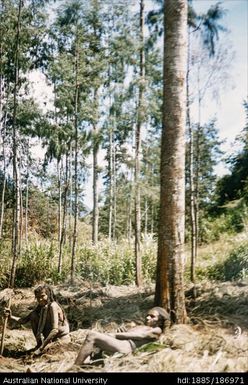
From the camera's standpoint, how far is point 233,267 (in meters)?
7.93

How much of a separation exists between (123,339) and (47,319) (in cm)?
142

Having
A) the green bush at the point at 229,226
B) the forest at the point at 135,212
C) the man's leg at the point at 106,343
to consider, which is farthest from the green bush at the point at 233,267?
the green bush at the point at 229,226

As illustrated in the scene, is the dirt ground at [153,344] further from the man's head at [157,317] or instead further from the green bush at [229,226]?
the green bush at [229,226]

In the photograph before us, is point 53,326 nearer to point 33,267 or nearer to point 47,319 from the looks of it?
point 47,319

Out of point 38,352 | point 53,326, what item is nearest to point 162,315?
point 53,326

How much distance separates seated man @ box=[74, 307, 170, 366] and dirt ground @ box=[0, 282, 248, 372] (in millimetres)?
83

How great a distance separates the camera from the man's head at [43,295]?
5258 mm

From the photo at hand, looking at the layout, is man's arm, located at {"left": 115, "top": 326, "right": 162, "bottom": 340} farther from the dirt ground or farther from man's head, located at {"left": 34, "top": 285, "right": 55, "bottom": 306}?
man's head, located at {"left": 34, "top": 285, "right": 55, "bottom": 306}

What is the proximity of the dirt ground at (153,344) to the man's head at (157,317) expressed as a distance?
11cm

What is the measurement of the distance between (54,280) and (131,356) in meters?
6.55

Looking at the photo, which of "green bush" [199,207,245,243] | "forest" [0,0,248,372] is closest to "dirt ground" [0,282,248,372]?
"forest" [0,0,248,372]

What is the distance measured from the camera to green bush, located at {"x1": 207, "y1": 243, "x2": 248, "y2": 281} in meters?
7.60

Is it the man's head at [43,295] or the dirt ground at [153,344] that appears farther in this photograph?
the man's head at [43,295]

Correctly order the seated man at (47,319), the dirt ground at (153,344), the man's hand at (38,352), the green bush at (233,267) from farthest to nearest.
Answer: the green bush at (233,267) < the seated man at (47,319) < the man's hand at (38,352) < the dirt ground at (153,344)
